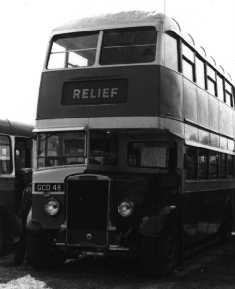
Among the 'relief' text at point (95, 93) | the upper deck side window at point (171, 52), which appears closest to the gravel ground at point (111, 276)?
the 'relief' text at point (95, 93)

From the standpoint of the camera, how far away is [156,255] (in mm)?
9859

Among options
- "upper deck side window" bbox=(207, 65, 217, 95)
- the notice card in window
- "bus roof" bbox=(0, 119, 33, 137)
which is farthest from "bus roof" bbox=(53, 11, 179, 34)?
"bus roof" bbox=(0, 119, 33, 137)

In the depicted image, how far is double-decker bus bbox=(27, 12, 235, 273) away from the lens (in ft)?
33.2

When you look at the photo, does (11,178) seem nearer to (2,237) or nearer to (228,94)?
(2,237)

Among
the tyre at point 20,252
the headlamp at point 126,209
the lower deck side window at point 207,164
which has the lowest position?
the tyre at point 20,252

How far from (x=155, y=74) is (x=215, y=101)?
408 cm

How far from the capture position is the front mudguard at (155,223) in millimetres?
9781

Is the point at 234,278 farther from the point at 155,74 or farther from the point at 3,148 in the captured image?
the point at 3,148

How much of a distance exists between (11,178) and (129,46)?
4229 mm

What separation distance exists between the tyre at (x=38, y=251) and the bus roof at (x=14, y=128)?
349 cm

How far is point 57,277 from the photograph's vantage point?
10.1m

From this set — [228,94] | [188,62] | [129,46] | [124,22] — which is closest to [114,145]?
[129,46]

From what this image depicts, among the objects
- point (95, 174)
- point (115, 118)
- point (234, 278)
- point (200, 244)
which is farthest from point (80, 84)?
point (200, 244)

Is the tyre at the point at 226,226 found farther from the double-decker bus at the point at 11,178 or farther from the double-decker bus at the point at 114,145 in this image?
the double-decker bus at the point at 11,178
